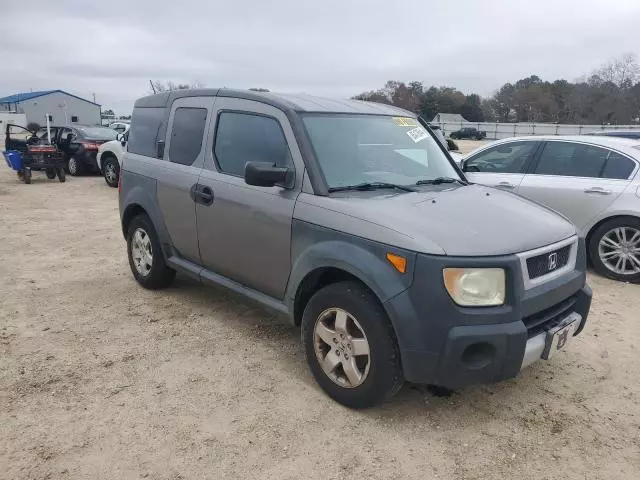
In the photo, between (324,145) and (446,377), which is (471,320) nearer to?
(446,377)

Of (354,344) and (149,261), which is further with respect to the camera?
(149,261)

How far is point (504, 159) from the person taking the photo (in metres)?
7.08

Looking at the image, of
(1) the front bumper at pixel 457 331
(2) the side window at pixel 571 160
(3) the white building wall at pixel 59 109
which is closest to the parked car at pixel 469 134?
(3) the white building wall at pixel 59 109

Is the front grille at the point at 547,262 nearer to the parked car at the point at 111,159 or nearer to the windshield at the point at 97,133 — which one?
the parked car at the point at 111,159

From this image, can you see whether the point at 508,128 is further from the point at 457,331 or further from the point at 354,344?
the point at 457,331

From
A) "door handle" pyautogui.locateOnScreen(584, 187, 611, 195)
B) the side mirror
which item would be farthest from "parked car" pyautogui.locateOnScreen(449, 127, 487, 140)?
the side mirror

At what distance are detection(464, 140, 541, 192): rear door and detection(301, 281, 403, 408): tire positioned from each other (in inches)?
160

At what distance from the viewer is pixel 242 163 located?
408cm

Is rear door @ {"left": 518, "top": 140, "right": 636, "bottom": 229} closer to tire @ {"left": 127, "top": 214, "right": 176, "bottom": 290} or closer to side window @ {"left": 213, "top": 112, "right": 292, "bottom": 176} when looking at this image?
side window @ {"left": 213, "top": 112, "right": 292, "bottom": 176}

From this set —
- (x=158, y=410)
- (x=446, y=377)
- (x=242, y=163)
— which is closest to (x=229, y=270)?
(x=242, y=163)

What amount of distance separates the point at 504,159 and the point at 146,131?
15.1 ft

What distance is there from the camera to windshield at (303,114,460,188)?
12.0ft

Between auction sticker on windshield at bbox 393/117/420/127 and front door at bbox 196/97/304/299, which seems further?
auction sticker on windshield at bbox 393/117/420/127

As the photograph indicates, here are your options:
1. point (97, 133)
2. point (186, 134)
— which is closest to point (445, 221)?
point (186, 134)
